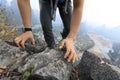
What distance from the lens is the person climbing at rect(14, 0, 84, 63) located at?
4699 millimetres

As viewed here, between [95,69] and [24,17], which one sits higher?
[24,17]

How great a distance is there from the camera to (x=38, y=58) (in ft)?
16.5

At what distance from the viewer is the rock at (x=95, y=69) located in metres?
6.50

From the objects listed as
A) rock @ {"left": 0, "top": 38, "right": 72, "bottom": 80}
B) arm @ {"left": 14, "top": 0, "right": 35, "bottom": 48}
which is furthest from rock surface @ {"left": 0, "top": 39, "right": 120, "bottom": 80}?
arm @ {"left": 14, "top": 0, "right": 35, "bottom": 48}

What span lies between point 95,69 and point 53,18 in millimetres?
1852

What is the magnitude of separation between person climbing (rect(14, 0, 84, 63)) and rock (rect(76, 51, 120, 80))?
3.34 ft

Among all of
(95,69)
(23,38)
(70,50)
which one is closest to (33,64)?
(23,38)

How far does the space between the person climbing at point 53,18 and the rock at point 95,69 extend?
1.02 meters

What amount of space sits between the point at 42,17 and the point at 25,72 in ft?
6.50

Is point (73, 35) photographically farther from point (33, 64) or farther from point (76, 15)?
point (33, 64)

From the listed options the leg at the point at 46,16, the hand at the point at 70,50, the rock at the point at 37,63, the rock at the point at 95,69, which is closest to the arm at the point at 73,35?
the hand at the point at 70,50

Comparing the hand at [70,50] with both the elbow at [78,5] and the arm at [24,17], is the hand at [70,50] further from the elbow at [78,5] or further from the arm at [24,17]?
the arm at [24,17]

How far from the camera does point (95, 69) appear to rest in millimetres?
6762

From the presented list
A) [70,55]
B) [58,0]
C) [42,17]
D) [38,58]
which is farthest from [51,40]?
[70,55]
